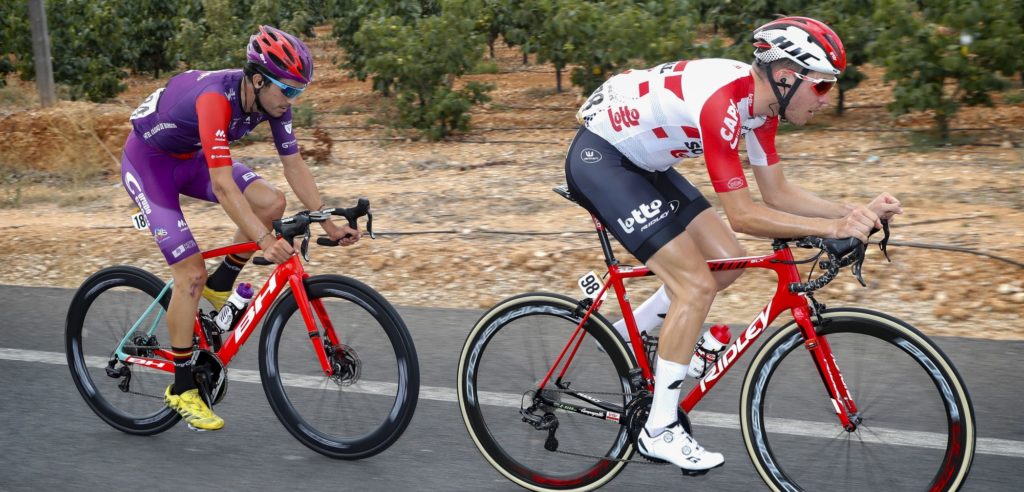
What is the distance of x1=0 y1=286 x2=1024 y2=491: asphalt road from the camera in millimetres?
4281

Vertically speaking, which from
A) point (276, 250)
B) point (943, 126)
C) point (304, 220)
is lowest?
point (943, 126)

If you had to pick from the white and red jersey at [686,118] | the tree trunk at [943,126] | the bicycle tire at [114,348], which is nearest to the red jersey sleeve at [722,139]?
the white and red jersey at [686,118]

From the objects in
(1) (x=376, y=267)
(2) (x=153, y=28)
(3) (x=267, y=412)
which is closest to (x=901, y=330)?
(3) (x=267, y=412)

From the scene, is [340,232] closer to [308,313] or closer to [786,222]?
[308,313]

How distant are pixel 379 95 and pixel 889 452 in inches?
606

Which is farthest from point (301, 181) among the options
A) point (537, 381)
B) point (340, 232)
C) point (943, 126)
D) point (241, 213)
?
point (943, 126)

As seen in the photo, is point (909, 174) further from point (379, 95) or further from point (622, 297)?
point (379, 95)

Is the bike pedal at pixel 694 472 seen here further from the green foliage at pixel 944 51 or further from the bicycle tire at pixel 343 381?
the green foliage at pixel 944 51

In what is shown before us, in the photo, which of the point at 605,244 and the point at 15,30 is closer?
the point at 605,244

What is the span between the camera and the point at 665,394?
3.90 meters

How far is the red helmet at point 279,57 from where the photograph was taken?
4.29 m

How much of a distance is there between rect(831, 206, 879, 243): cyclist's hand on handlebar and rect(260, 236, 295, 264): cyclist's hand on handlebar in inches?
86.0

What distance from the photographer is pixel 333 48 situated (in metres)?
29.0

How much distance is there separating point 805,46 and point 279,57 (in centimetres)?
208
